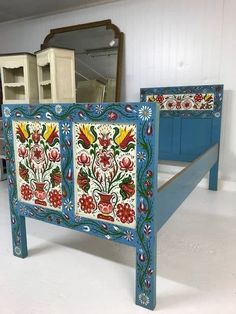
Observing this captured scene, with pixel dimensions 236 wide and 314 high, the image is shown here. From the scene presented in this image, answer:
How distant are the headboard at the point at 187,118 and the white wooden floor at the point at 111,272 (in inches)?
32.8

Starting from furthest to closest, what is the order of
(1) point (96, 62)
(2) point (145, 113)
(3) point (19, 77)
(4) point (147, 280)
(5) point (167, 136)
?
(1) point (96, 62)
(3) point (19, 77)
(5) point (167, 136)
(4) point (147, 280)
(2) point (145, 113)

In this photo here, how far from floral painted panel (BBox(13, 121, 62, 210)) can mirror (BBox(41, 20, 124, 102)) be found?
1611 mm

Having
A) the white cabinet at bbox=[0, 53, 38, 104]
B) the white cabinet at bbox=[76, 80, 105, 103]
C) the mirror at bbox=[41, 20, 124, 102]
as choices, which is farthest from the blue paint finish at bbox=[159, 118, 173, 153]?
the white cabinet at bbox=[0, 53, 38, 104]

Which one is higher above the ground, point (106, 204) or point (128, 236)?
point (106, 204)

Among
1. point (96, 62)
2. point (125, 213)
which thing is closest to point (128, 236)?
point (125, 213)

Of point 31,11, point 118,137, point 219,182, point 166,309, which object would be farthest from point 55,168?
point 31,11

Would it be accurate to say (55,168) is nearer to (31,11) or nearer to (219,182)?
(219,182)

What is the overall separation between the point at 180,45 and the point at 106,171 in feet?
6.15

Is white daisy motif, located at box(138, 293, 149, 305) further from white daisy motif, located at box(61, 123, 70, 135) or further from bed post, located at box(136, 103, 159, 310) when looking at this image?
white daisy motif, located at box(61, 123, 70, 135)

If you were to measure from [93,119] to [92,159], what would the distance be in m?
0.17

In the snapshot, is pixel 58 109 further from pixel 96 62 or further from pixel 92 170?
pixel 96 62

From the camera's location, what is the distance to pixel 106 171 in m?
1.10

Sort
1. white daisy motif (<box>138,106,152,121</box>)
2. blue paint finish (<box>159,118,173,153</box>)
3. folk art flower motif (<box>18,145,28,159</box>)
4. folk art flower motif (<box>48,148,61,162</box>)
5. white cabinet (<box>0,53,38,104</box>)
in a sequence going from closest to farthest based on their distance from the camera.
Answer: white daisy motif (<box>138,106,152,121</box>) < folk art flower motif (<box>48,148,61,162</box>) < folk art flower motif (<box>18,145,28,159</box>) < white cabinet (<box>0,53,38,104</box>) < blue paint finish (<box>159,118,173,153</box>)

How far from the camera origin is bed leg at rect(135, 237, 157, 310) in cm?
105
